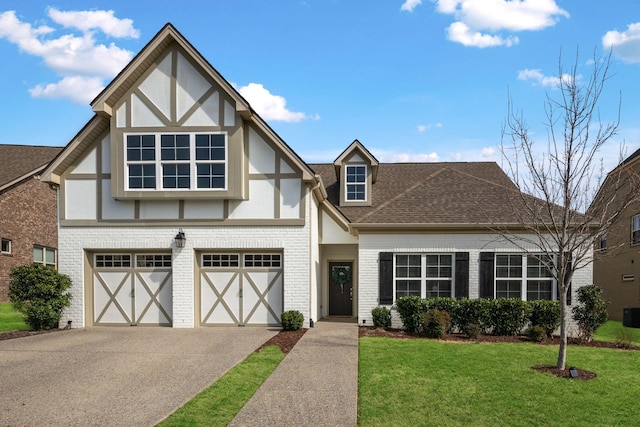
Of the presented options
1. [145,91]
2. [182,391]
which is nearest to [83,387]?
[182,391]

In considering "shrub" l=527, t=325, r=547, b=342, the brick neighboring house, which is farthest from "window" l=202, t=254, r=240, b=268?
the brick neighboring house

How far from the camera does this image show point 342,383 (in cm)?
853

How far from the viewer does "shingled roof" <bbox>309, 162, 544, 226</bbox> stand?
1617 centimetres

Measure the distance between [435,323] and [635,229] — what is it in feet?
43.5

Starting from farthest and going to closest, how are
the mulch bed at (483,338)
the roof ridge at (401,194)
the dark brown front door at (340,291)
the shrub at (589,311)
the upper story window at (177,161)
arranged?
1. the dark brown front door at (340,291)
2. the roof ridge at (401,194)
3. the upper story window at (177,161)
4. the shrub at (589,311)
5. the mulch bed at (483,338)

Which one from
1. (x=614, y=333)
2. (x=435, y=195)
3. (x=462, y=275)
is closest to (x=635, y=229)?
(x=614, y=333)

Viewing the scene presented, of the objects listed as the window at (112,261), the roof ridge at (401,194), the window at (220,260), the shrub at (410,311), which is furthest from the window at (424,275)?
the window at (112,261)

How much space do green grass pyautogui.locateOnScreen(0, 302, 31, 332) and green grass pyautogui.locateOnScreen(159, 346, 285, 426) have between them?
951 cm

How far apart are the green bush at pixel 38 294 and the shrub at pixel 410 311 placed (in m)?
10.6

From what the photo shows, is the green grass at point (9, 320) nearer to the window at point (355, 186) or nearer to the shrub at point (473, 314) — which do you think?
the window at point (355, 186)

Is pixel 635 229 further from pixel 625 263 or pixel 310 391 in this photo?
pixel 310 391

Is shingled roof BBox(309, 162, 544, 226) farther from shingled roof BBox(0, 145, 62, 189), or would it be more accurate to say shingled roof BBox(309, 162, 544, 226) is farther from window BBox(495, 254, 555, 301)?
shingled roof BBox(0, 145, 62, 189)

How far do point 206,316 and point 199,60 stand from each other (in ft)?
26.3

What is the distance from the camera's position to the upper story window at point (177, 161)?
14.8 metres
